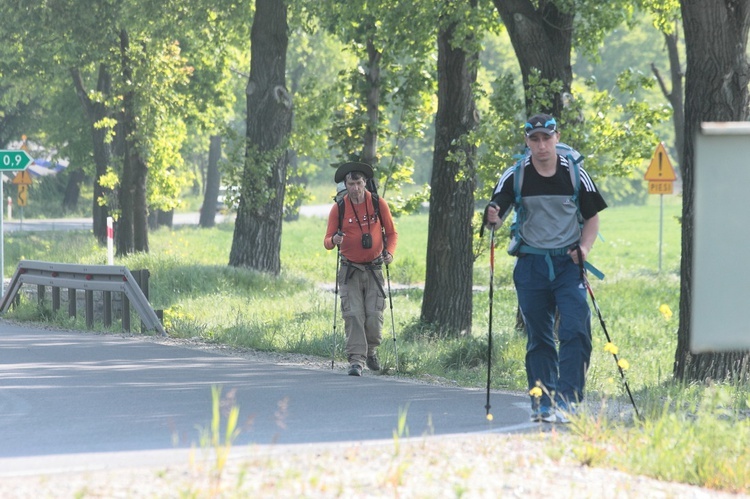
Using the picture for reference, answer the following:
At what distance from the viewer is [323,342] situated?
1507cm

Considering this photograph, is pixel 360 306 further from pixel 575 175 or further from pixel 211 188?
pixel 211 188

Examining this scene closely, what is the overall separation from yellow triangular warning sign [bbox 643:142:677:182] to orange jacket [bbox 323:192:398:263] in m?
19.9

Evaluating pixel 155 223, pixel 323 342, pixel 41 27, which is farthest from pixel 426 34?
pixel 155 223

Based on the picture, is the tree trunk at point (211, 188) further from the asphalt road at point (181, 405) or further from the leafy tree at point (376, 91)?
the asphalt road at point (181, 405)

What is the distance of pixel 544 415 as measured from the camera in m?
8.87

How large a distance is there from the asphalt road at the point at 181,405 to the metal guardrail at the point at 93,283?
229cm

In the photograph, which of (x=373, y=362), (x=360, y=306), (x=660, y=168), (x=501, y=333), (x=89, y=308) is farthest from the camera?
(x=660, y=168)

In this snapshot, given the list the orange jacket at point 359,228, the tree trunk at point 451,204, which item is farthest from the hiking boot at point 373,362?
the tree trunk at point 451,204

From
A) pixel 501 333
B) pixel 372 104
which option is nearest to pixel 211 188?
pixel 372 104

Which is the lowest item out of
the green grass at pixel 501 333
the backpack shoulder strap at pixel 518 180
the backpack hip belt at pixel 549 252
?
the green grass at pixel 501 333

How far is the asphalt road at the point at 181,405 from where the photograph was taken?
26.5ft

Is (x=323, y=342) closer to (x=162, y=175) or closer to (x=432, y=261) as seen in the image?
(x=432, y=261)

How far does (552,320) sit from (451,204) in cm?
842

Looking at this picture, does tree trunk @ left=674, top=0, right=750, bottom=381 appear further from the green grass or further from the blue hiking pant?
the blue hiking pant
